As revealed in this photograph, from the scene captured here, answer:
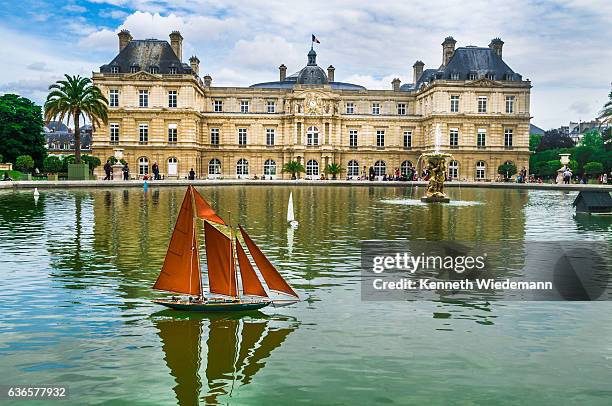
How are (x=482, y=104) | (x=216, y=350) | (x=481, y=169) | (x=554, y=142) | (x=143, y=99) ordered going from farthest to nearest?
(x=554, y=142)
(x=481, y=169)
(x=482, y=104)
(x=143, y=99)
(x=216, y=350)

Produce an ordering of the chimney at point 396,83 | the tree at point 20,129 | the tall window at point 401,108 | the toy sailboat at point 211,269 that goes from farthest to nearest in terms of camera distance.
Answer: the chimney at point 396,83, the tall window at point 401,108, the tree at point 20,129, the toy sailboat at point 211,269

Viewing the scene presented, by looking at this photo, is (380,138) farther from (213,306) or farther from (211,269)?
(213,306)

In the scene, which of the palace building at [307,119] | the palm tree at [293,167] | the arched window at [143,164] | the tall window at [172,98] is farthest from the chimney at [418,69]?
the arched window at [143,164]

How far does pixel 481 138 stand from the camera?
83.7 m

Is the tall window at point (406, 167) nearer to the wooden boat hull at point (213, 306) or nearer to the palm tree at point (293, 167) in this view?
the palm tree at point (293, 167)

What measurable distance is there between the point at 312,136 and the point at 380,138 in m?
10.4

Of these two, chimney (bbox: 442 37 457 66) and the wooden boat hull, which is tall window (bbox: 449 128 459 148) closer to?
chimney (bbox: 442 37 457 66)

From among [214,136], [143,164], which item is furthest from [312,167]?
[143,164]

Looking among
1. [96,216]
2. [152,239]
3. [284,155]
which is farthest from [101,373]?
[284,155]

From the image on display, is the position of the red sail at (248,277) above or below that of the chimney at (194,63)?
below

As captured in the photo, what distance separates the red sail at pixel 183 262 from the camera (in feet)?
36.7

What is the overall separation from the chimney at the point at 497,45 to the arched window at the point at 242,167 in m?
38.9

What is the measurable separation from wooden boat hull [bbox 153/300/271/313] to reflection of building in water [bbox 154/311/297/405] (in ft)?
0.72

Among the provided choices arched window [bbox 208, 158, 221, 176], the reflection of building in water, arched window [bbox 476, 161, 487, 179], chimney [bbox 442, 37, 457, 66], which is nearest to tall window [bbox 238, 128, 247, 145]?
arched window [bbox 208, 158, 221, 176]
